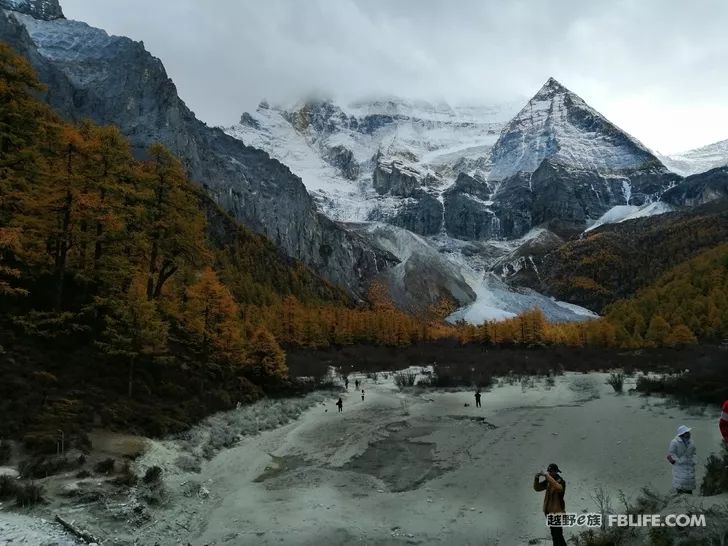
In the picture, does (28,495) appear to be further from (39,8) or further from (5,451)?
(39,8)

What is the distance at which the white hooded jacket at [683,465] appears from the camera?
12766mm

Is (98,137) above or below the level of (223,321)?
above

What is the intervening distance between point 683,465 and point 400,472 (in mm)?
12606

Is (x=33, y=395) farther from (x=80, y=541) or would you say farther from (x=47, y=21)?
(x=47, y=21)

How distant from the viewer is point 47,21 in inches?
6880

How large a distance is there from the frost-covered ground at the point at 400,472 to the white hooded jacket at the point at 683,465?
14.1ft

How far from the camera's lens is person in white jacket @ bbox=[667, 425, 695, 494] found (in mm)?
12766

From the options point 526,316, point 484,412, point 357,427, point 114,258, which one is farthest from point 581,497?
point 526,316

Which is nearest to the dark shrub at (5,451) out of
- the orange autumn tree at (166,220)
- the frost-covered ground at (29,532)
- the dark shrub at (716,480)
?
the frost-covered ground at (29,532)

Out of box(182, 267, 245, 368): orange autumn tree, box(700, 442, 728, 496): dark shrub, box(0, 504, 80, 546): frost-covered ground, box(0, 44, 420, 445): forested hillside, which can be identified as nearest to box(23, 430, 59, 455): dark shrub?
box(0, 44, 420, 445): forested hillside

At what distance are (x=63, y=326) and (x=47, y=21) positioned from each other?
190490 millimetres

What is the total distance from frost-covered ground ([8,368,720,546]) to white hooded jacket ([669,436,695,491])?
4283 millimetres

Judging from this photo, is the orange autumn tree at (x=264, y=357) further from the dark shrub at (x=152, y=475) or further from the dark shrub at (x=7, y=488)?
the dark shrub at (x=7, y=488)

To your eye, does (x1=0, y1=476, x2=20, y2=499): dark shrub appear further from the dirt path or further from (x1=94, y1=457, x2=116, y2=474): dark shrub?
the dirt path
